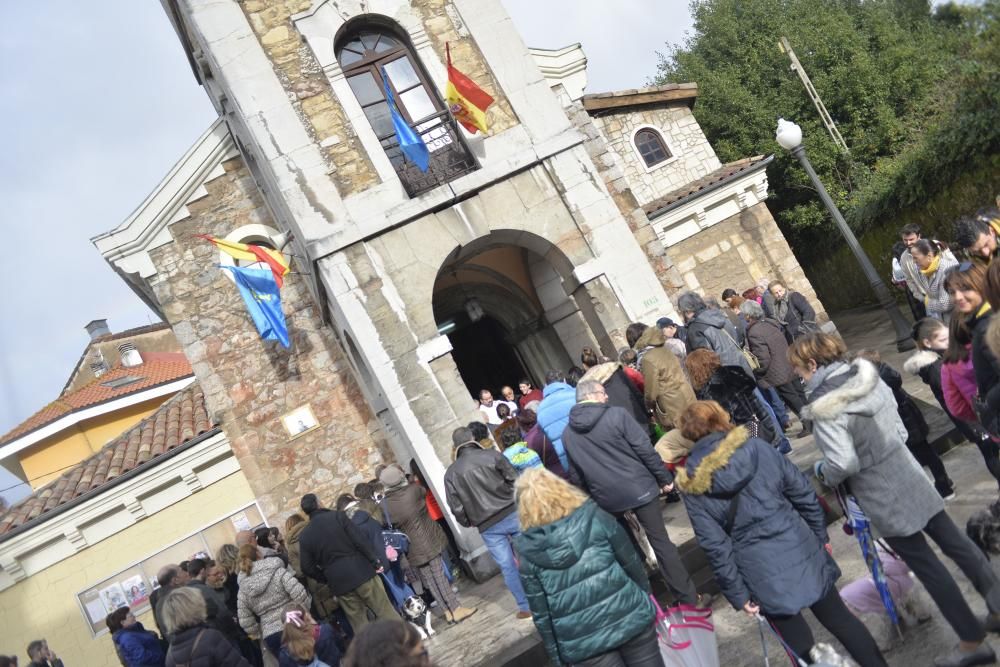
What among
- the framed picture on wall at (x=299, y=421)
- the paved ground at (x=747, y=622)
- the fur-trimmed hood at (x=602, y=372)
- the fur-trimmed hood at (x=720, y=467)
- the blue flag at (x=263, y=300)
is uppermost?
the blue flag at (x=263, y=300)

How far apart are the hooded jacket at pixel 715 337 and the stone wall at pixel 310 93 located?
176 inches

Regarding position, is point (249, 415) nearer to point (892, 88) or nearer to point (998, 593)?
point (998, 593)

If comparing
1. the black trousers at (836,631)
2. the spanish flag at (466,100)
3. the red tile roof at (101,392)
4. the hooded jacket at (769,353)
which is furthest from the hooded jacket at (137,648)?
the red tile roof at (101,392)

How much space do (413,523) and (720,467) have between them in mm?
4677

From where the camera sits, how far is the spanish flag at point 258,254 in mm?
10766

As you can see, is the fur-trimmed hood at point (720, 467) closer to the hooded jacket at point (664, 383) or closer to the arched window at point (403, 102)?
the hooded jacket at point (664, 383)

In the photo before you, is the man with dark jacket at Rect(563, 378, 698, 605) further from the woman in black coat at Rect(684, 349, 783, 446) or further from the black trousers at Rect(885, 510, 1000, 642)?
the black trousers at Rect(885, 510, 1000, 642)

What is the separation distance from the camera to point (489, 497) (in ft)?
21.3

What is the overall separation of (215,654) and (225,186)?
→ 345 inches

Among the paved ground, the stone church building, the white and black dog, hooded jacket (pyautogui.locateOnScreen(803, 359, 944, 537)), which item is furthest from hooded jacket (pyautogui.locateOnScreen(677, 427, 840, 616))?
the stone church building

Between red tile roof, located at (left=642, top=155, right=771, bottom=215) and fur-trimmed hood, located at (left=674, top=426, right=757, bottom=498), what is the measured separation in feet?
34.6

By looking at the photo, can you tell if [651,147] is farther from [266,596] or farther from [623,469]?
[266,596]

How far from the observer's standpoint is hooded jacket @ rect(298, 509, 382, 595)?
6.87 metres

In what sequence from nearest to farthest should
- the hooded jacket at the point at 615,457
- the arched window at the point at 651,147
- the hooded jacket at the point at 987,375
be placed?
1. the hooded jacket at the point at 987,375
2. the hooded jacket at the point at 615,457
3. the arched window at the point at 651,147
